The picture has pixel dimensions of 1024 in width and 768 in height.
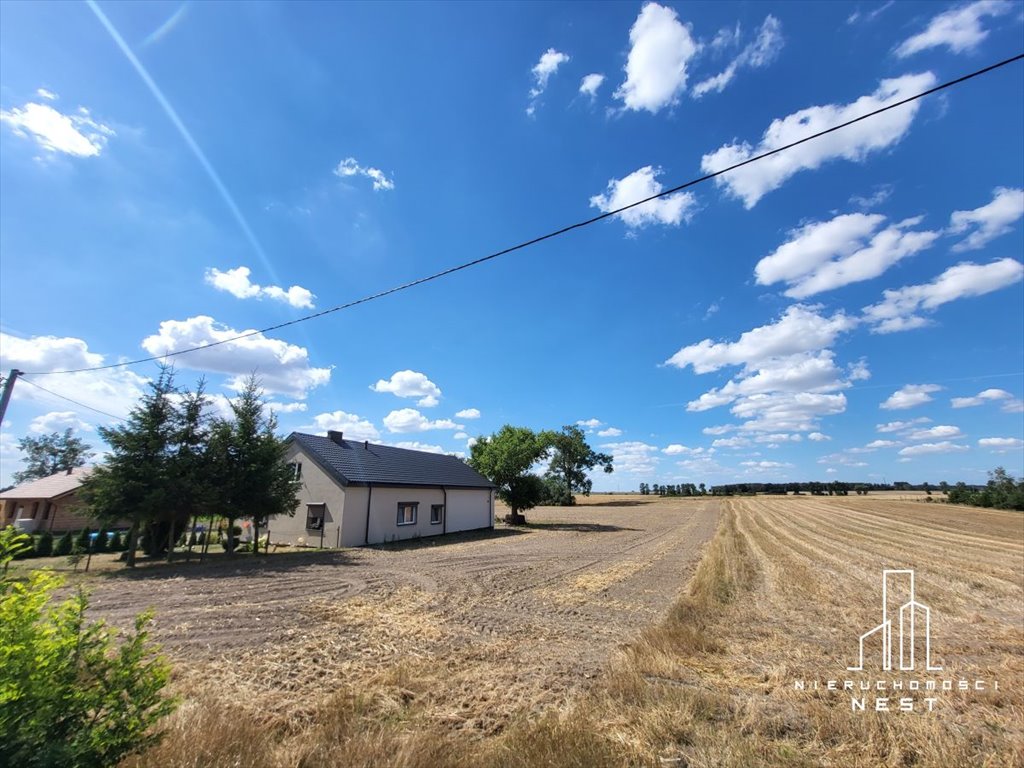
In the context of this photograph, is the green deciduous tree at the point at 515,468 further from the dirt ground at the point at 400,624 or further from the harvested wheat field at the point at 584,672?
the harvested wheat field at the point at 584,672

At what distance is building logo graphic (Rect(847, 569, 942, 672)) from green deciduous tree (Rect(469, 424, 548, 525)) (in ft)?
91.4

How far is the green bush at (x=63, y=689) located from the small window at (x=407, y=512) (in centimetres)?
2249

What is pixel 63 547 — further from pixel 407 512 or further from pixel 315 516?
pixel 407 512

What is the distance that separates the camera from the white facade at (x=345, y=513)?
71.8 ft

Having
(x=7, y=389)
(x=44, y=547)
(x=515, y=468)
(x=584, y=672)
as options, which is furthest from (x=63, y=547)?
(x=515, y=468)

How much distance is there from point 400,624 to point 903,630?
923 centimetres

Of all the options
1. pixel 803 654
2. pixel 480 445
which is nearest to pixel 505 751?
pixel 803 654

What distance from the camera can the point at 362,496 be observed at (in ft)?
74.7

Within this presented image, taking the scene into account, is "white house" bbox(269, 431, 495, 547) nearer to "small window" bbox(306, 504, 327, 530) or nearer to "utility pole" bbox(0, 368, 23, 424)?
"small window" bbox(306, 504, 327, 530)

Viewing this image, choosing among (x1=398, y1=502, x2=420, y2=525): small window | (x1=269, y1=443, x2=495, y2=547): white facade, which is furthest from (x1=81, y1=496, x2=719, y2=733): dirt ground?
(x1=398, y1=502, x2=420, y2=525): small window

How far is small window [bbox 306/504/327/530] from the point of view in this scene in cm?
2234

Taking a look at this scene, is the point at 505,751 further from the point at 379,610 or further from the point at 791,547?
the point at 791,547

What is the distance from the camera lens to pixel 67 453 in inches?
2436

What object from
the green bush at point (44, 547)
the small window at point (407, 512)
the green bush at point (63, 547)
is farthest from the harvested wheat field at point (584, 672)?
the green bush at point (44, 547)
